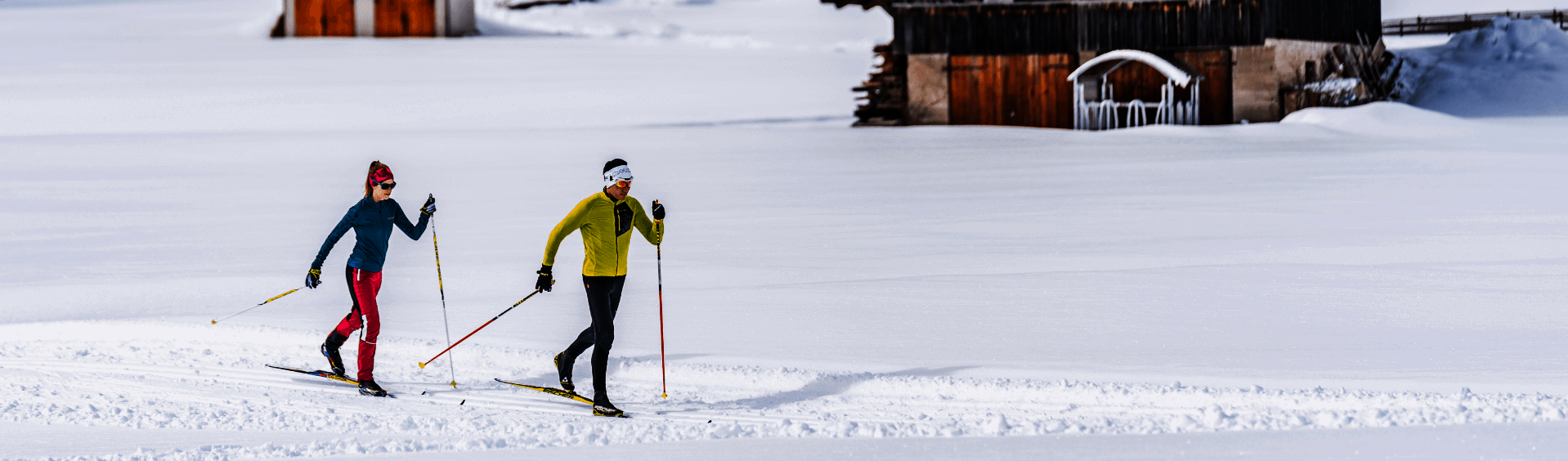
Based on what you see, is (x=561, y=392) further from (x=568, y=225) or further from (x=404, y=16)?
(x=404, y=16)

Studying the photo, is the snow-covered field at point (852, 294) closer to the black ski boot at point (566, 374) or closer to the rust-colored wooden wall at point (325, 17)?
the black ski boot at point (566, 374)

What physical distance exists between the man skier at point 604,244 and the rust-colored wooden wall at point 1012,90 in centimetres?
1895

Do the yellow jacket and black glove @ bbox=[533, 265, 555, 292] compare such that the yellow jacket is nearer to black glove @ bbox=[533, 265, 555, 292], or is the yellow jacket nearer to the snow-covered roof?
black glove @ bbox=[533, 265, 555, 292]

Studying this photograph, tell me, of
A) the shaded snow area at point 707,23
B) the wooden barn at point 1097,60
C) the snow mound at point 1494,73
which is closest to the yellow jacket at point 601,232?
the wooden barn at point 1097,60

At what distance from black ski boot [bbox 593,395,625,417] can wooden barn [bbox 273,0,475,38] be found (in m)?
30.7

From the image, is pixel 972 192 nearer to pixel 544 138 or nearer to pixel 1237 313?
pixel 1237 313

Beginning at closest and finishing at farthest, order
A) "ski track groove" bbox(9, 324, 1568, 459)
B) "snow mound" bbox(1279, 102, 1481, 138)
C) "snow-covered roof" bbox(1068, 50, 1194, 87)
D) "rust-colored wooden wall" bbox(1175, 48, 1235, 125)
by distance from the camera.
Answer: "ski track groove" bbox(9, 324, 1568, 459) < "snow mound" bbox(1279, 102, 1481, 138) < "snow-covered roof" bbox(1068, 50, 1194, 87) < "rust-colored wooden wall" bbox(1175, 48, 1235, 125)

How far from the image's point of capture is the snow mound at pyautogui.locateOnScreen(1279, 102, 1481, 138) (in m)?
21.0

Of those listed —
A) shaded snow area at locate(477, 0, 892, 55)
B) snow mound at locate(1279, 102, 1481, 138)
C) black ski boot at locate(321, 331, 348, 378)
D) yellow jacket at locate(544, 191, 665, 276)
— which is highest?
shaded snow area at locate(477, 0, 892, 55)

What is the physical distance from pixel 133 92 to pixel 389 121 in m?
6.27

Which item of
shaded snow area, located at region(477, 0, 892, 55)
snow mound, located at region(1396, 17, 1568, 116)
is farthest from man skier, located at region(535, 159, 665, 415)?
shaded snow area, located at region(477, 0, 892, 55)

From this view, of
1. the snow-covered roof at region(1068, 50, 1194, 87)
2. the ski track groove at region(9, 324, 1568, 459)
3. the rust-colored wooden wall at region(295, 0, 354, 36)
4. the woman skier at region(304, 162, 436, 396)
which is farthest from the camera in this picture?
the rust-colored wooden wall at region(295, 0, 354, 36)

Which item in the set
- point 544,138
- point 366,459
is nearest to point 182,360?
point 366,459

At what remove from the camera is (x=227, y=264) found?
10.5 meters
